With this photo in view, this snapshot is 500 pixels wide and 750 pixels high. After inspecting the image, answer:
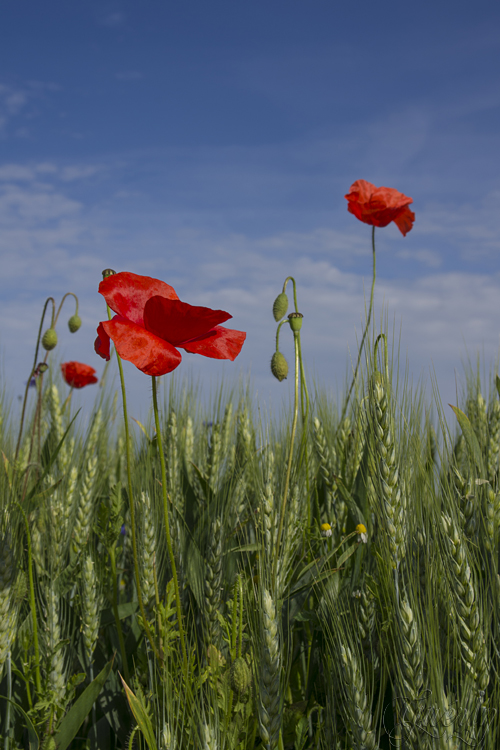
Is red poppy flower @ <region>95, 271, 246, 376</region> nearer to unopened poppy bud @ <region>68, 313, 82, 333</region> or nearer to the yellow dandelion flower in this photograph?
the yellow dandelion flower

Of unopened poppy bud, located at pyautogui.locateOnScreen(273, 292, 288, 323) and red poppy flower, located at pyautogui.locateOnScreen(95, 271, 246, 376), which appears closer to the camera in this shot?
red poppy flower, located at pyautogui.locateOnScreen(95, 271, 246, 376)

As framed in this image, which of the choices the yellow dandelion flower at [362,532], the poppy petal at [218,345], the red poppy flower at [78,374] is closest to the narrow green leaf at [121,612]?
the yellow dandelion flower at [362,532]

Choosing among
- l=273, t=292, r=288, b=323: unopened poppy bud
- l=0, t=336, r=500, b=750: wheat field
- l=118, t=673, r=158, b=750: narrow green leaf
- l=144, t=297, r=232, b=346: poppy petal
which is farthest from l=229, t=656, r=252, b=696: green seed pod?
l=273, t=292, r=288, b=323: unopened poppy bud

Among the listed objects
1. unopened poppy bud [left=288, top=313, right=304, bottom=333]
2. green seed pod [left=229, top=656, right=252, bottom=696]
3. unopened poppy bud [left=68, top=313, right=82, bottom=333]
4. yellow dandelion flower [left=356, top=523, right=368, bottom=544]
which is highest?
unopened poppy bud [left=68, top=313, right=82, bottom=333]

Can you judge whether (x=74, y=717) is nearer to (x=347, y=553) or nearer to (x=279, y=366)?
(x=347, y=553)

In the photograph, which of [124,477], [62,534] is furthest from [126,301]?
[124,477]

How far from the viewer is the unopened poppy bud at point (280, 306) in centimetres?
188

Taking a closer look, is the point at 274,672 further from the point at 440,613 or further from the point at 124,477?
the point at 124,477

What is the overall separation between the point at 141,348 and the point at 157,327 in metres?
0.09

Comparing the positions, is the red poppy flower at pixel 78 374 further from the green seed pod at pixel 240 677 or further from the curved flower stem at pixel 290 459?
the green seed pod at pixel 240 677

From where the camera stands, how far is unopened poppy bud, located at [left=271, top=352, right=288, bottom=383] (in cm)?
181

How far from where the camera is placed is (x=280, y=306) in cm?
187

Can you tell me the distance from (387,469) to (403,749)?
58cm

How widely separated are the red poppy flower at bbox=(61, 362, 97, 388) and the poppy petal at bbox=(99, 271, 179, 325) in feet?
8.78
